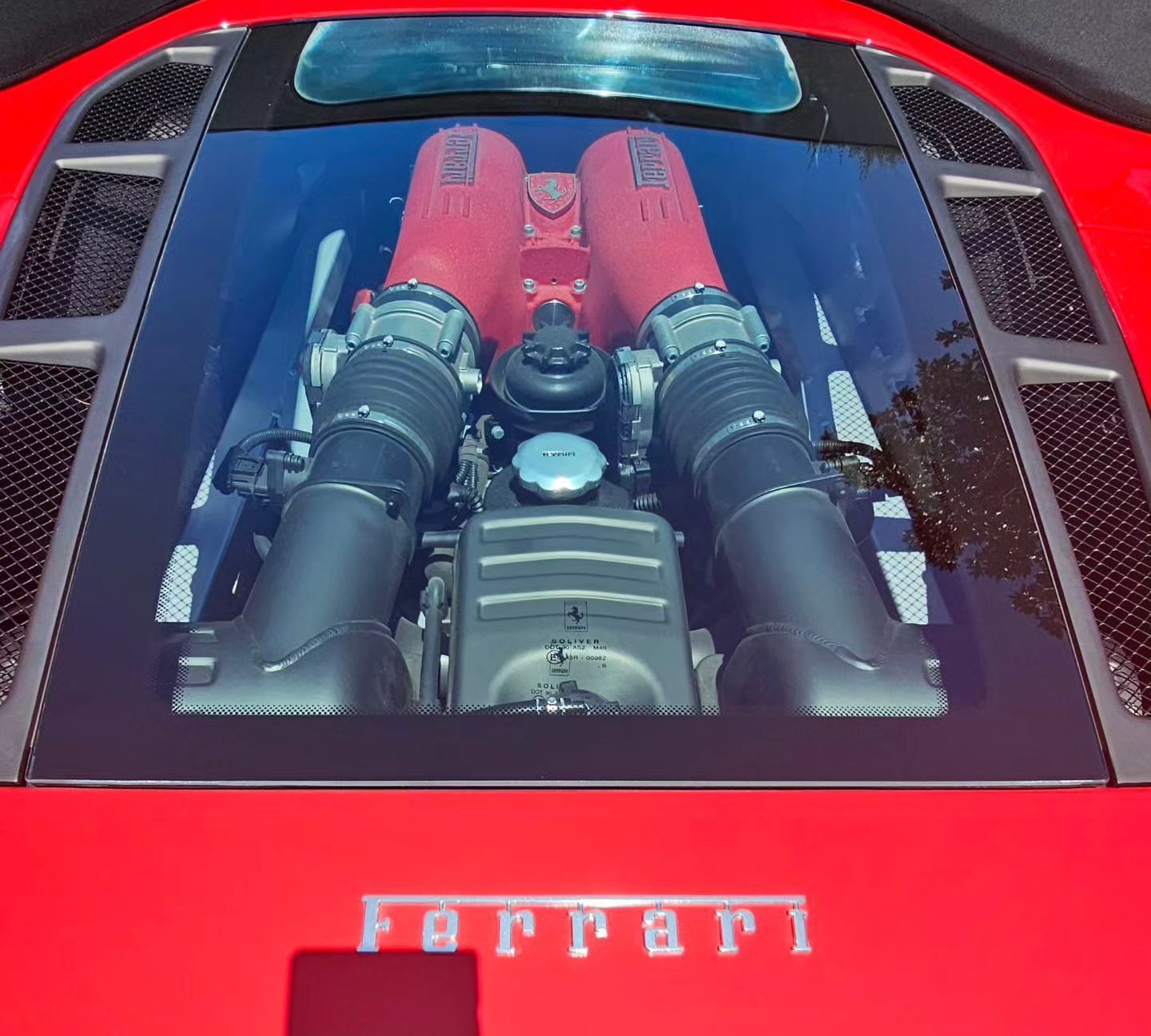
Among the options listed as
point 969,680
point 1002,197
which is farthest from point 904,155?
point 969,680

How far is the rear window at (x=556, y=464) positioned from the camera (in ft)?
2.59

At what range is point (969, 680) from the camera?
33.1 inches

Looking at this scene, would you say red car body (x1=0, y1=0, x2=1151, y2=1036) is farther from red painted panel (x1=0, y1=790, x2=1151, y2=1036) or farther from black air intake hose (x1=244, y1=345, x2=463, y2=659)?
black air intake hose (x1=244, y1=345, x2=463, y2=659)

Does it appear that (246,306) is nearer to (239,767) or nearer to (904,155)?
(239,767)

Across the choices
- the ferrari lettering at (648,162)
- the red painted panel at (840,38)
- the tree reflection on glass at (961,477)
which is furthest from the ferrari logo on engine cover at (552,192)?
the tree reflection on glass at (961,477)

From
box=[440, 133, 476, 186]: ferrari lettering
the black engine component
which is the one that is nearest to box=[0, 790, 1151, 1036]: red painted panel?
the black engine component

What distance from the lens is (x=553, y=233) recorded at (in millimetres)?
1576

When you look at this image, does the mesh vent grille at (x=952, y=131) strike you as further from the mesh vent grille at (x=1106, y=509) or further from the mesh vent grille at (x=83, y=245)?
the mesh vent grille at (x=83, y=245)

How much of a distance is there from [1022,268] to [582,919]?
862mm

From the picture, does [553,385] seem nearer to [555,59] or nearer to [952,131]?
[555,59]

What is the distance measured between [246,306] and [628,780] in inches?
31.2

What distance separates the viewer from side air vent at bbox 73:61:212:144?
4.22 ft

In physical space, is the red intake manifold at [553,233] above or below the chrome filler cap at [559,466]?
above

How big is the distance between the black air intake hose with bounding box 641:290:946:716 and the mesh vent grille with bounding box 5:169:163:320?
2.04 ft
